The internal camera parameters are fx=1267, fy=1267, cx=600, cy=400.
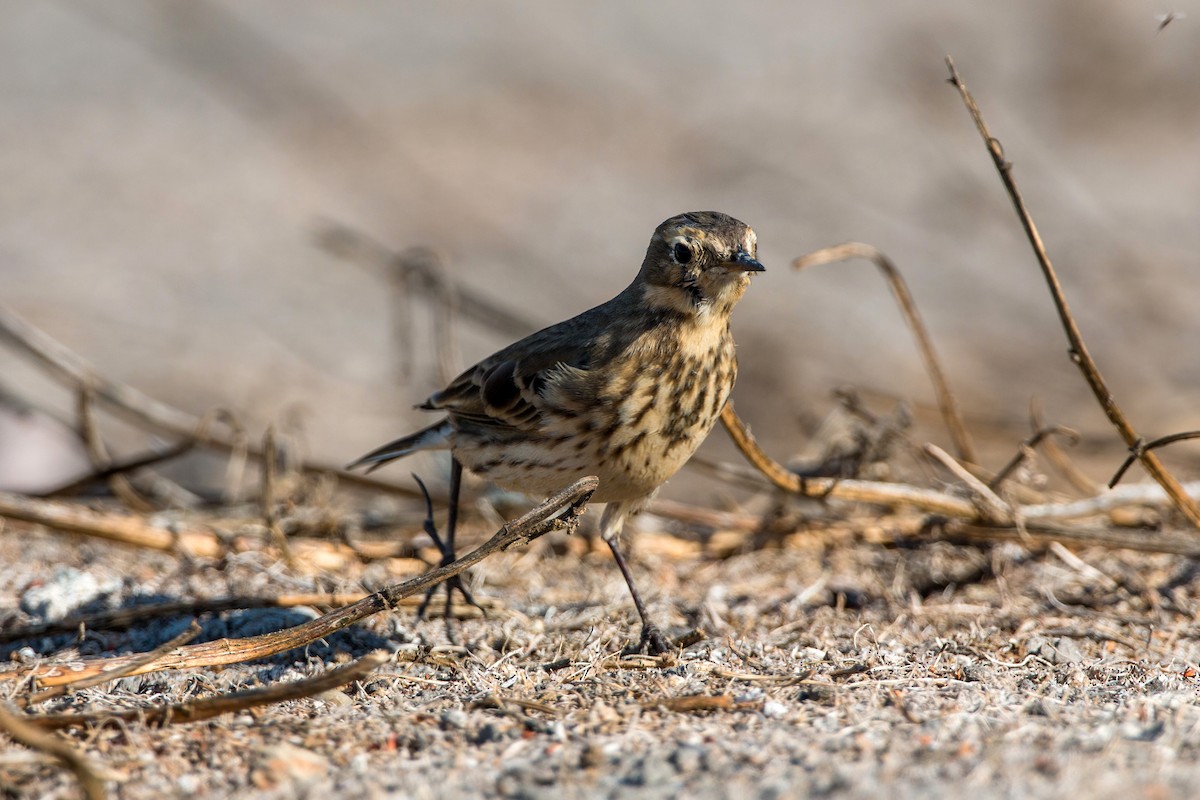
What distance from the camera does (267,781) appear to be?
2.51 meters

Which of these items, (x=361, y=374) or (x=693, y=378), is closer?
(x=693, y=378)

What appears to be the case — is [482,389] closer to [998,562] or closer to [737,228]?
[737,228]

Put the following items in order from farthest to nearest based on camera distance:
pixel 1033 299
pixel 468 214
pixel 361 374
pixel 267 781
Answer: pixel 468 214
pixel 1033 299
pixel 361 374
pixel 267 781

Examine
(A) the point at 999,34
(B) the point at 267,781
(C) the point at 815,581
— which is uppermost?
(A) the point at 999,34

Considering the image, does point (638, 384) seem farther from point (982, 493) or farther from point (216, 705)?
point (216, 705)

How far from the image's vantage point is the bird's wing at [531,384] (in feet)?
12.4

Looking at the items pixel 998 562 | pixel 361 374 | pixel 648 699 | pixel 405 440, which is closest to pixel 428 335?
pixel 361 374

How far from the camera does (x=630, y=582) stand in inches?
151

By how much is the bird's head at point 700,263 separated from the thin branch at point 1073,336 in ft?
2.39

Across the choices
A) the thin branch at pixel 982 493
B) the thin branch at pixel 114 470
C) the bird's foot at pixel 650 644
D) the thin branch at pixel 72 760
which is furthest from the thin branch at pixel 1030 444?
the thin branch at pixel 114 470

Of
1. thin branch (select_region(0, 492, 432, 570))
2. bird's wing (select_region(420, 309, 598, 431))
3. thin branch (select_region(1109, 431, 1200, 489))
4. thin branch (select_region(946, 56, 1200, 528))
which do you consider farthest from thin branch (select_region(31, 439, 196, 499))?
thin branch (select_region(1109, 431, 1200, 489))

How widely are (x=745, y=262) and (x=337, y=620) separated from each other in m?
1.52

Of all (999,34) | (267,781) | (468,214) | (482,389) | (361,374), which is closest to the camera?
(267,781)

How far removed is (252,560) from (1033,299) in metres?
6.97
